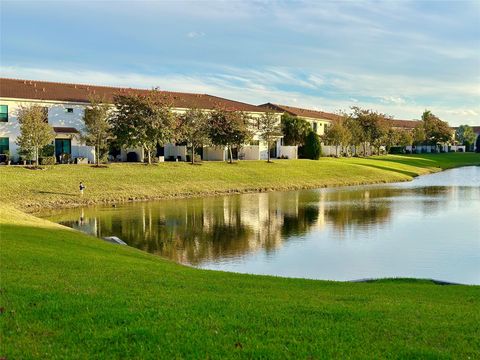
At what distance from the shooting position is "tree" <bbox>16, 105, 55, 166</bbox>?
47.6 meters

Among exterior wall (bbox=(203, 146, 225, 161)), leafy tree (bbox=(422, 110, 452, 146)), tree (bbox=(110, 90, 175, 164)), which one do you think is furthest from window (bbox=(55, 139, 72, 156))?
leafy tree (bbox=(422, 110, 452, 146))

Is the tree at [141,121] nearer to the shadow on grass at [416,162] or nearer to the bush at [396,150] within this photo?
the shadow on grass at [416,162]

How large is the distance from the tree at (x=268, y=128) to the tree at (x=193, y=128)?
39.5 ft

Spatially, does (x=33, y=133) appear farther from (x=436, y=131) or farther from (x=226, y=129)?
(x=436, y=131)

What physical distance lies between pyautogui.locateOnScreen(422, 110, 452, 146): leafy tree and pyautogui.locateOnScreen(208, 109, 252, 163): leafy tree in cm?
9710

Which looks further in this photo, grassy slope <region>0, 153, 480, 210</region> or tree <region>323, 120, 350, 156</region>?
tree <region>323, 120, 350, 156</region>

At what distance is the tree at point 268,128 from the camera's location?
75000mm

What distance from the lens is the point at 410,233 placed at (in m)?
28.9

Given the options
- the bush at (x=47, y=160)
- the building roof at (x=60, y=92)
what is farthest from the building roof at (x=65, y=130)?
the bush at (x=47, y=160)

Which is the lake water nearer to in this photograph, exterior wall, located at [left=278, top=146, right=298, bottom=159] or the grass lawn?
the grass lawn

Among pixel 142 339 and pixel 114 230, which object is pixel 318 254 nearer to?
pixel 114 230

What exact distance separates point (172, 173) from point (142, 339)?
46648mm

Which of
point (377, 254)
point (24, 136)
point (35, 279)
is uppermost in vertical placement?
point (24, 136)

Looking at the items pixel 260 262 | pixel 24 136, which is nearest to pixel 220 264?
pixel 260 262
